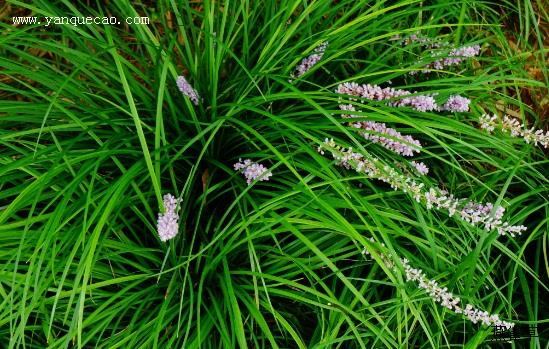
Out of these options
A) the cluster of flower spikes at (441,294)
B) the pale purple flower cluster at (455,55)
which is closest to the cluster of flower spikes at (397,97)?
the pale purple flower cluster at (455,55)

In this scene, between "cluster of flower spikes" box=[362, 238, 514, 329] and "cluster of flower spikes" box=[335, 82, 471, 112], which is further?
"cluster of flower spikes" box=[335, 82, 471, 112]

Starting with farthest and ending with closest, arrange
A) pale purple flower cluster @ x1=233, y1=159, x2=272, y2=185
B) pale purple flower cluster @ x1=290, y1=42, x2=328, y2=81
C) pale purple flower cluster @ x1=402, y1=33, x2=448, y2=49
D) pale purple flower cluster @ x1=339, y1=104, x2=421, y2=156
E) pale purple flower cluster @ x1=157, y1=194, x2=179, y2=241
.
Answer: pale purple flower cluster @ x1=402, y1=33, x2=448, y2=49, pale purple flower cluster @ x1=290, y1=42, x2=328, y2=81, pale purple flower cluster @ x1=233, y1=159, x2=272, y2=185, pale purple flower cluster @ x1=339, y1=104, x2=421, y2=156, pale purple flower cluster @ x1=157, y1=194, x2=179, y2=241

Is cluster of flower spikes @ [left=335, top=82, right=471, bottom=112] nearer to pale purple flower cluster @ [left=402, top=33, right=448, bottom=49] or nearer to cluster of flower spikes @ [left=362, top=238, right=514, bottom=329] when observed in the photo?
pale purple flower cluster @ [left=402, top=33, right=448, bottom=49]

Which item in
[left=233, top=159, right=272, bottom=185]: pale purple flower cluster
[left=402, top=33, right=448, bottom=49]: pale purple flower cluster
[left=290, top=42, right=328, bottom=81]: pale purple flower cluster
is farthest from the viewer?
[left=402, top=33, right=448, bottom=49]: pale purple flower cluster

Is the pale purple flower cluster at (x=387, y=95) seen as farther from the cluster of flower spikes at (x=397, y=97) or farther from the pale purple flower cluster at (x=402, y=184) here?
the pale purple flower cluster at (x=402, y=184)

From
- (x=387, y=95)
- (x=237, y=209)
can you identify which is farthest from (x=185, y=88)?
(x=387, y=95)

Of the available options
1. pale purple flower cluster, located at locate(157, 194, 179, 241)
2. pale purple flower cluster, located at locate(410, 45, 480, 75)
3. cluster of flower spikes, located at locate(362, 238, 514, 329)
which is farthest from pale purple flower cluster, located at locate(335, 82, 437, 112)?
pale purple flower cluster, located at locate(157, 194, 179, 241)

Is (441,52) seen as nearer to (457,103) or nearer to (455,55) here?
(455,55)
